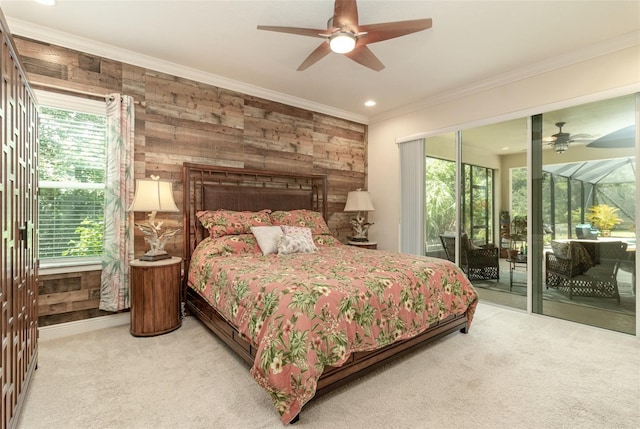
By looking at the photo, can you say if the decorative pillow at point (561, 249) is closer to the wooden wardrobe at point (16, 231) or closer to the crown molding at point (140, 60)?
the crown molding at point (140, 60)

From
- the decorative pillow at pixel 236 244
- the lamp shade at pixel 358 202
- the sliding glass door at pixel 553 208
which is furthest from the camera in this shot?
the lamp shade at pixel 358 202

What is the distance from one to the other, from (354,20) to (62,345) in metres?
3.62

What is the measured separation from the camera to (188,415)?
70.5 inches

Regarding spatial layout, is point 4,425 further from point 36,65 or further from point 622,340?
point 622,340

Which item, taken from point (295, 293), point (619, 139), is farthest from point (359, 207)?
point (295, 293)

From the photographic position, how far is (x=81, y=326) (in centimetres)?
304

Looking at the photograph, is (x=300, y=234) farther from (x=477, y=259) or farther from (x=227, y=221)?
(x=477, y=259)

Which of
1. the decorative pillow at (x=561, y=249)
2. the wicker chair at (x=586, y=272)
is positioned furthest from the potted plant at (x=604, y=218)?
the decorative pillow at (x=561, y=249)

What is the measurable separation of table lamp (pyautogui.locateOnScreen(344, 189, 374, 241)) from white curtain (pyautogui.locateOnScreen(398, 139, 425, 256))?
56 centimetres

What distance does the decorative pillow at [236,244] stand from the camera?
3188 mm

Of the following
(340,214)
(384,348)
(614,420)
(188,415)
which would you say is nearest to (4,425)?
(188,415)

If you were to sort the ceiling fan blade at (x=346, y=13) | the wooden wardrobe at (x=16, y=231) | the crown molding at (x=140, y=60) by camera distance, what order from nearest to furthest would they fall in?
the wooden wardrobe at (x=16, y=231)
the ceiling fan blade at (x=346, y=13)
the crown molding at (x=140, y=60)

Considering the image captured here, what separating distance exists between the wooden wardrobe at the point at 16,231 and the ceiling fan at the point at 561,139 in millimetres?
4547

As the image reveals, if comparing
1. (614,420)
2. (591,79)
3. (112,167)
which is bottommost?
(614,420)
